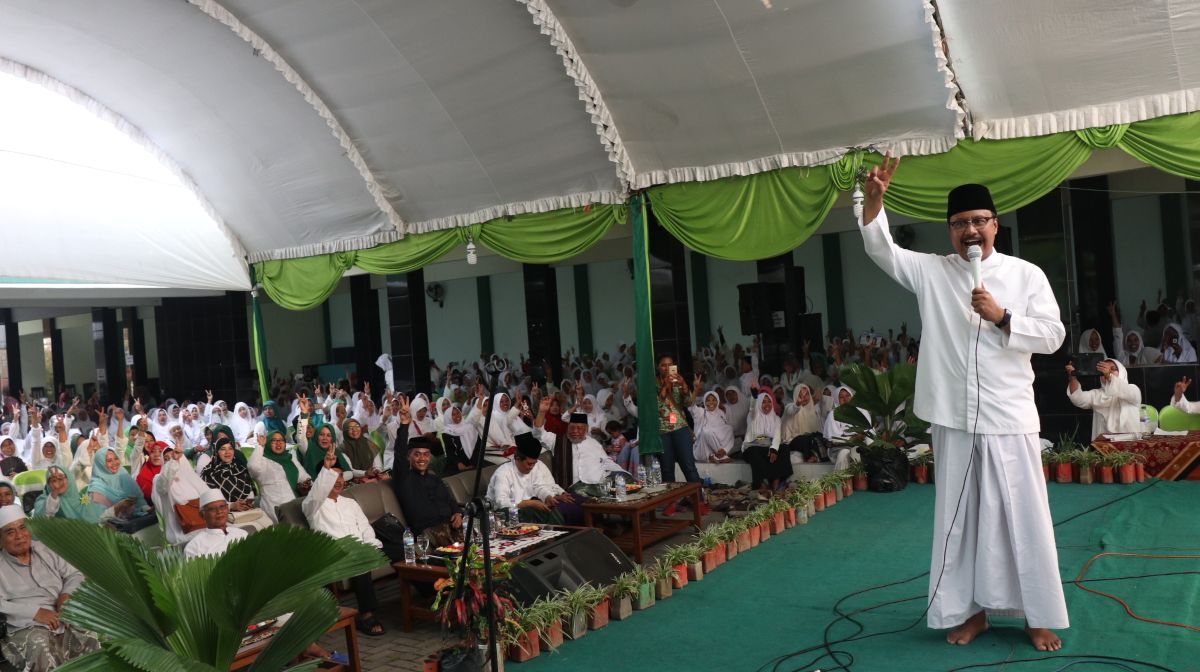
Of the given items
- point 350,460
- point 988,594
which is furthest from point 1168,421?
point 350,460

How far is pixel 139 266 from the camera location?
10336mm

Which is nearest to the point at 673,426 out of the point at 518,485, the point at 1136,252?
the point at 518,485

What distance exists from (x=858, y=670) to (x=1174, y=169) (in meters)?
4.71

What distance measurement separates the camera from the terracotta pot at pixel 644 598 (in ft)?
16.8

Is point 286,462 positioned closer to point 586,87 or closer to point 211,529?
point 211,529

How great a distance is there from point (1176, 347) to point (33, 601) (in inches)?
554

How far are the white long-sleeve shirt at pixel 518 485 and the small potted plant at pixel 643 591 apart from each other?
1873 millimetres

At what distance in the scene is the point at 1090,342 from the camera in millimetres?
10578

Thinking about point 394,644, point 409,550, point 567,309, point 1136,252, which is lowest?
point 394,644

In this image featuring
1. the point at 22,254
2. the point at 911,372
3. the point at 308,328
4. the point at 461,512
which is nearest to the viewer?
the point at 461,512

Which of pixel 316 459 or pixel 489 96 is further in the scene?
pixel 316 459

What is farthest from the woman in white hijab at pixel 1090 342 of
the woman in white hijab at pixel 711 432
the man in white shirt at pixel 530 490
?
the man in white shirt at pixel 530 490

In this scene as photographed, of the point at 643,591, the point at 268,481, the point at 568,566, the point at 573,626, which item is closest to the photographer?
the point at 573,626

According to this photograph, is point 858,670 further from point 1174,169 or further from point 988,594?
point 1174,169
